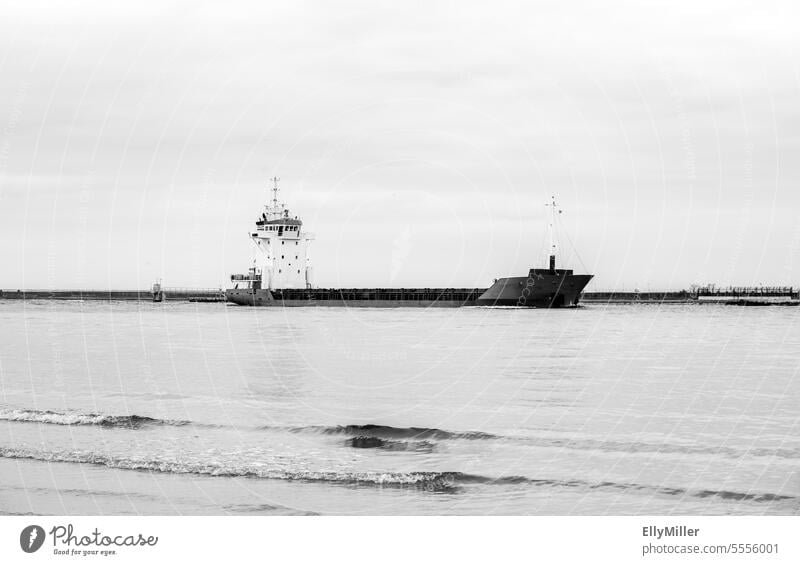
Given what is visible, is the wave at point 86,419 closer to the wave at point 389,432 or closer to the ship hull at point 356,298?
the wave at point 389,432

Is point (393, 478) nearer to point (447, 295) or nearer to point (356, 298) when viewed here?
point (447, 295)

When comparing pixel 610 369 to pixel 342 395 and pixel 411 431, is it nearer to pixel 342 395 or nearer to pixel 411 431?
pixel 342 395

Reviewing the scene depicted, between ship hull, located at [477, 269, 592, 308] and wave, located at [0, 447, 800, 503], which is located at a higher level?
ship hull, located at [477, 269, 592, 308]

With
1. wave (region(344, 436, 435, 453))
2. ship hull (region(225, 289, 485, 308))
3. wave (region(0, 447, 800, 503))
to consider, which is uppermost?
ship hull (region(225, 289, 485, 308))

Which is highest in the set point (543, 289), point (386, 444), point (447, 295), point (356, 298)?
point (543, 289)

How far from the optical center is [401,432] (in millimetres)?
16281

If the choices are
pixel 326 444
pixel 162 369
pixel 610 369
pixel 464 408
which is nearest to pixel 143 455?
pixel 326 444

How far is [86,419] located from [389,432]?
647 centimetres

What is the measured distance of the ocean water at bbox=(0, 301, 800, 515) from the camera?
1100 centimetres

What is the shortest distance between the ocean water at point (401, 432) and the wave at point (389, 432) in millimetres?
81

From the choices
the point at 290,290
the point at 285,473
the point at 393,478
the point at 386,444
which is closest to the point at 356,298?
the point at 290,290

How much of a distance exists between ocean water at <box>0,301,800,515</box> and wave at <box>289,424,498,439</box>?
0.27 feet

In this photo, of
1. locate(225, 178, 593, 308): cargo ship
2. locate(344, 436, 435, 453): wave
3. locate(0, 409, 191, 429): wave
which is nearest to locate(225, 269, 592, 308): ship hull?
locate(225, 178, 593, 308): cargo ship

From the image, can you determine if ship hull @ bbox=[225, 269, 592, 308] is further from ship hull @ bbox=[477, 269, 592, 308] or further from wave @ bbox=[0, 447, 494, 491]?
wave @ bbox=[0, 447, 494, 491]
